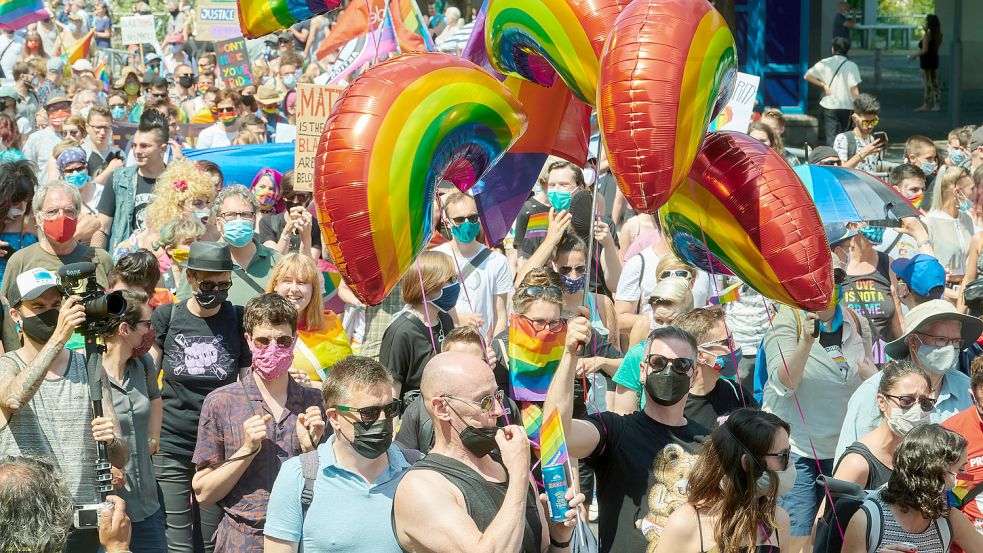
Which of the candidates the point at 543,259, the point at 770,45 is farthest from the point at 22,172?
the point at 770,45

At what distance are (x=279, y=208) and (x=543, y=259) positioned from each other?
9.81 feet

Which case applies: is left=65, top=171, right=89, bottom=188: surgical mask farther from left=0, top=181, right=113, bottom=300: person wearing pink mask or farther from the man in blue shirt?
the man in blue shirt

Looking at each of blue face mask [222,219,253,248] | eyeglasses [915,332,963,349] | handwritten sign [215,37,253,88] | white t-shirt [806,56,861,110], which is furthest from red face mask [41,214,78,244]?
white t-shirt [806,56,861,110]

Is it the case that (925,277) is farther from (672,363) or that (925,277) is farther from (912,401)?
(672,363)

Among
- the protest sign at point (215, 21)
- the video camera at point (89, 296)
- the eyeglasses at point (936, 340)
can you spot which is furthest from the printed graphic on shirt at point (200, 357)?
the protest sign at point (215, 21)

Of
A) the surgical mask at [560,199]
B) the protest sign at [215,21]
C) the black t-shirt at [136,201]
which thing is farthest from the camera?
the protest sign at [215,21]

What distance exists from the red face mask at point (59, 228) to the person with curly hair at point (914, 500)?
155 inches

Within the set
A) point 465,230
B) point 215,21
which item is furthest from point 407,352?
point 215,21

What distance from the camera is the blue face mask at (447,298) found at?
230 inches

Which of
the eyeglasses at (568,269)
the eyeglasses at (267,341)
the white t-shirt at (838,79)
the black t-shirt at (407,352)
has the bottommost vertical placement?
the white t-shirt at (838,79)

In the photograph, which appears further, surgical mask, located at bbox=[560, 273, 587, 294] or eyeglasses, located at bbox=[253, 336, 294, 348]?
surgical mask, located at bbox=[560, 273, 587, 294]

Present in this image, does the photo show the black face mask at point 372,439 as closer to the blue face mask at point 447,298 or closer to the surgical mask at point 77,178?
the blue face mask at point 447,298

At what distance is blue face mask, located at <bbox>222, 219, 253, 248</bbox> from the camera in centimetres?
646

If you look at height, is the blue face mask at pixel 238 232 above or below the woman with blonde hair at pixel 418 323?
above
